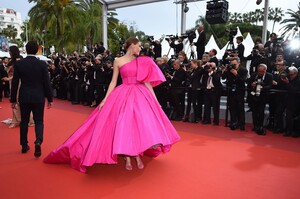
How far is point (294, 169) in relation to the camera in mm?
3975

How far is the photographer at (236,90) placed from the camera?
6.47 m

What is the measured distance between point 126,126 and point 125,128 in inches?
1.3

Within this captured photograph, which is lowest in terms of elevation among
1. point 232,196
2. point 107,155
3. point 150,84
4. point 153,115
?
point 232,196

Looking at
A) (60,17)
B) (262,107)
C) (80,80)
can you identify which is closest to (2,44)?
(60,17)

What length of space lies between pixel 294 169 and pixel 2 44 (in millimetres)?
37603

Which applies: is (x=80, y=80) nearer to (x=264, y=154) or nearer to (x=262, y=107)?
(x=262, y=107)

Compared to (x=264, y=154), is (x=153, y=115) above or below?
above

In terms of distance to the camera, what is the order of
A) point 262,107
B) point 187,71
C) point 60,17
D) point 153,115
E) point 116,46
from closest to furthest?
1. point 153,115
2. point 262,107
3. point 187,71
4. point 60,17
5. point 116,46

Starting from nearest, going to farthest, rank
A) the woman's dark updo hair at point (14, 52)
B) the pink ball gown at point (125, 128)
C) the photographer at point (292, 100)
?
the pink ball gown at point (125, 128) < the woman's dark updo hair at point (14, 52) < the photographer at point (292, 100)

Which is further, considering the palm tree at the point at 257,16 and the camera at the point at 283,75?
the palm tree at the point at 257,16

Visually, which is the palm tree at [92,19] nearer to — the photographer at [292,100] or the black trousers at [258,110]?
the black trousers at [258,110]

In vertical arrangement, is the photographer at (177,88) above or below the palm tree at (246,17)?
below

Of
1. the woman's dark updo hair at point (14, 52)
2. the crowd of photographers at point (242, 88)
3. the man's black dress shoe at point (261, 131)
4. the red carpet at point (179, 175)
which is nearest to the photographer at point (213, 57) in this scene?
the crowd of photographers at point (242, 88)

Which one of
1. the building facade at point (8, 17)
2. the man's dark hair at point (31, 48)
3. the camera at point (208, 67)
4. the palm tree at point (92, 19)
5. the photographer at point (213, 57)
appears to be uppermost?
the building facade at point (8, 17)
